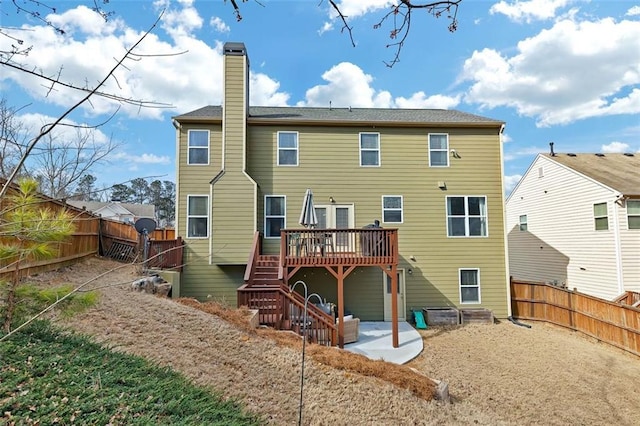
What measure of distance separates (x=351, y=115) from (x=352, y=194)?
10.4ft

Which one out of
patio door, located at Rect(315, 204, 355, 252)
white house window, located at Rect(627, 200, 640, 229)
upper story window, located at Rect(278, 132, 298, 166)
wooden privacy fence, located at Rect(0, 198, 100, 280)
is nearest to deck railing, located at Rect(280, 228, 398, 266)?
patio door, located at Rect(315, 204, 355, 252)

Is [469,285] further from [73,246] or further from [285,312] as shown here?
[73,246]

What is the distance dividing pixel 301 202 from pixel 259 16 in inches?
327

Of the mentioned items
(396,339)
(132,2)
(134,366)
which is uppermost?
(132,2)

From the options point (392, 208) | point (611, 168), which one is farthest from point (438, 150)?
point (611, 168)

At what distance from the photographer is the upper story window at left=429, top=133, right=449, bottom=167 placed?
11523 millimetres

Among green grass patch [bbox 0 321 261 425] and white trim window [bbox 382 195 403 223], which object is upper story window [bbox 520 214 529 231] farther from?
green grass patch [bbox 0 321 261 425]

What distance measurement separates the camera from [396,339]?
7.98 meters

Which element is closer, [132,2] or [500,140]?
[132,2]

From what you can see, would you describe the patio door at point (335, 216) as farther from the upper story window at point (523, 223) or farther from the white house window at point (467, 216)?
the upper story window at point (523, 223)

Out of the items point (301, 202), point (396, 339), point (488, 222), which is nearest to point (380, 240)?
point (396, 339)

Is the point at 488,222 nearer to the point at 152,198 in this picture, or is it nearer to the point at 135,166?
the point at 135,166

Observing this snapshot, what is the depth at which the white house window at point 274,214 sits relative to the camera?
10922 mm

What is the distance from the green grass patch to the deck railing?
16.3 feet
